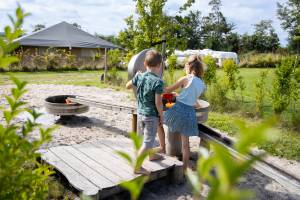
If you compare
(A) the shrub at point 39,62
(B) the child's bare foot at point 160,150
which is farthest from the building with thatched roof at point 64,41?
(B) the child's bare foot at point 160,150

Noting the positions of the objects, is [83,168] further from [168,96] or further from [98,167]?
[168,96]

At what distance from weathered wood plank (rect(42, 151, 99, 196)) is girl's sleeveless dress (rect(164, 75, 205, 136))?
1.49 meters

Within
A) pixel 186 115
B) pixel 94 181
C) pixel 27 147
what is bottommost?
pixel 94 181

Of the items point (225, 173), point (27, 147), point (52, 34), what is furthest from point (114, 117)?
point (52, 34)

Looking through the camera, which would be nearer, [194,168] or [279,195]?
[279,195]

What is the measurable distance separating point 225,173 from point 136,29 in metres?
11.7

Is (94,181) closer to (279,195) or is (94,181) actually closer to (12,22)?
(279,195)

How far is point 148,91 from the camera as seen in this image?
4098mm

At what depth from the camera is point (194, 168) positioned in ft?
15.9

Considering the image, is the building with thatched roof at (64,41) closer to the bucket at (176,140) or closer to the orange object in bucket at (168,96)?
the orange object in bucket at (168,96)

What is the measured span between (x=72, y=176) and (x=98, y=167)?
1.24ft

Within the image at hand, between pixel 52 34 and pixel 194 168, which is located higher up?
pixel 52 34

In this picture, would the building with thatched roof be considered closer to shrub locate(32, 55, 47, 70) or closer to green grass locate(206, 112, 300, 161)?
shrub locate(32, 55, 47, 70)

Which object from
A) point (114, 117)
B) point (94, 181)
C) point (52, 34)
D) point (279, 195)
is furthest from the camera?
point (52, 34)
